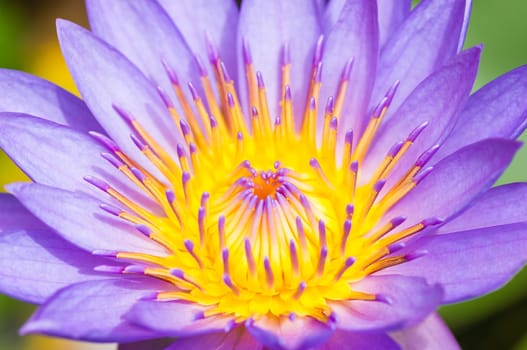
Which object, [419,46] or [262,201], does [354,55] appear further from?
[262,201]

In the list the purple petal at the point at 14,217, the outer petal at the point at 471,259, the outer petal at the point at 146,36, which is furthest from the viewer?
the outer petal at the point at 146,36

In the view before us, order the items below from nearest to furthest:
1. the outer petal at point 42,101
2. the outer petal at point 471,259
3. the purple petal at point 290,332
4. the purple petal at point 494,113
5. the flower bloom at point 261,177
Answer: the purple petal at point 290,332, the outer petal at point 471,259, the flower bloom at point 261,177, the purple petal at point 494,113, the outer petal at point 42,101

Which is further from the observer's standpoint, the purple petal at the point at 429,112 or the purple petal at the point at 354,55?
the purple petal at the point at 354,55

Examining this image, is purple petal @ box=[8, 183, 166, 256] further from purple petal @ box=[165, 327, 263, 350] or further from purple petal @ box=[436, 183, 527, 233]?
purple petal @ box=[436, 183, 527, 233]

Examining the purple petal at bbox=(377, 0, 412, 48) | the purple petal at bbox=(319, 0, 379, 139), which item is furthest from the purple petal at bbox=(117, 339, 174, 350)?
the purple petal at bbox=(377, 0, 412, 48)

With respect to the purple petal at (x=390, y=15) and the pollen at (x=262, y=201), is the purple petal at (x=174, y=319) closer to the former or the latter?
the pollen at (x=262, y=201)

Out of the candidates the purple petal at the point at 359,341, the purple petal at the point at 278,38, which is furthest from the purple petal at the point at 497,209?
the purple petal at the point at 278,38
